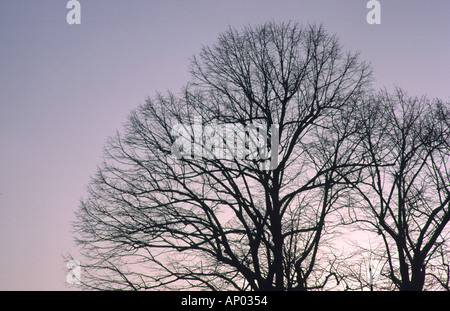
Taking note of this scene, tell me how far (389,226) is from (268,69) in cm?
843

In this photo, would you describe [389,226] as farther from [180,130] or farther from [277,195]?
[180,130]

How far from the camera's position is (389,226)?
19.2 meters

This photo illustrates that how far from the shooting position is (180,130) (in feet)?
49.9

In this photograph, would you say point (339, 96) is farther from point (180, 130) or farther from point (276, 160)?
point (180, 130)

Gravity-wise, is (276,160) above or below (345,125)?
below

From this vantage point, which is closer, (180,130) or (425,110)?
(180,130)
